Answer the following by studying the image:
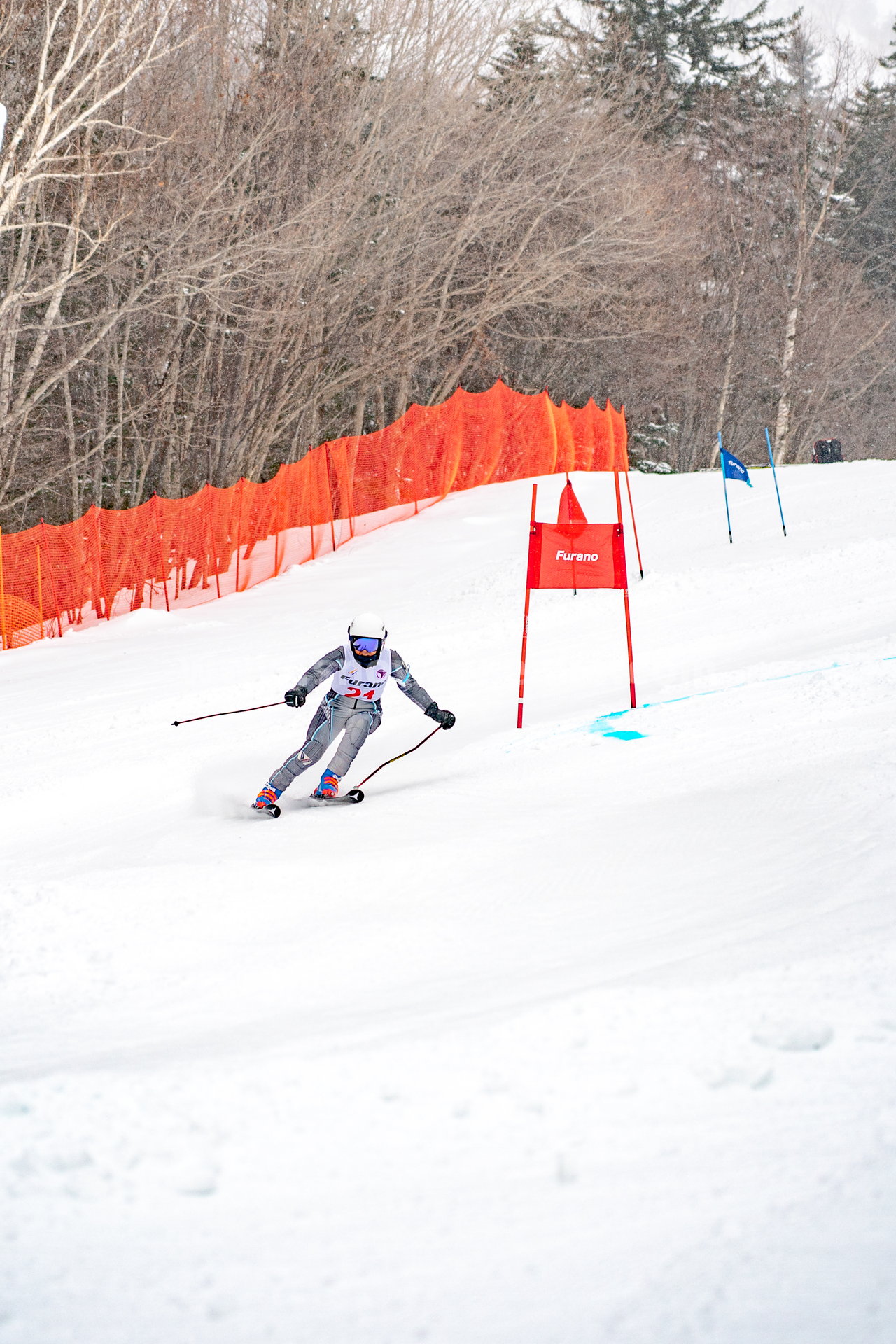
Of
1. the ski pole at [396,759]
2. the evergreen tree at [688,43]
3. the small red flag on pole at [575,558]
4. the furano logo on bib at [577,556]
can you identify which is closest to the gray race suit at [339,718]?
the ski pole at [396,759]

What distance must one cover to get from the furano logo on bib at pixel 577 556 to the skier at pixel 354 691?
210 cm

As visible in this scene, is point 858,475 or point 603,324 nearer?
point 858,475

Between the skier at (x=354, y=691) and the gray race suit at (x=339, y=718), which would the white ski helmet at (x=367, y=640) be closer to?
the skier at (x=354, y=691)

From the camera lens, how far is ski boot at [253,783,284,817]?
7.76 m

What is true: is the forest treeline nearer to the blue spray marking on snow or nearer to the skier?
the skier

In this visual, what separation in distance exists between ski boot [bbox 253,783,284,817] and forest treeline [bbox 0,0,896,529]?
9066 mm

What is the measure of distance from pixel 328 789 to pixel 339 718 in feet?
2.26

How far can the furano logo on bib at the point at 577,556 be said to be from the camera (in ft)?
33.2

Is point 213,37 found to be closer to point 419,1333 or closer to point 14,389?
point 14,389

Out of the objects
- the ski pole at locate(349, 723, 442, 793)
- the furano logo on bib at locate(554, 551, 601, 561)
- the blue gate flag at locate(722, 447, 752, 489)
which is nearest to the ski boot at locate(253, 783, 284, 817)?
the ski pole at locate(349, 723, 442, 793)

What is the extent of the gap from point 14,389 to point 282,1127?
63.3 feet

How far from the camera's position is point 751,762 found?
25.8ft

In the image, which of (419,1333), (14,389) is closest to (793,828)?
(419,1333)

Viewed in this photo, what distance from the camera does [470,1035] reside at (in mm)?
3891
